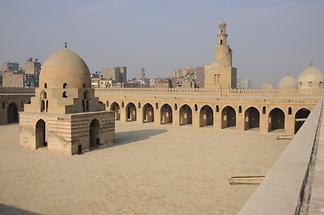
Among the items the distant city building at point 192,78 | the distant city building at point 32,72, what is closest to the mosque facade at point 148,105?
the distant city building at point 192,78

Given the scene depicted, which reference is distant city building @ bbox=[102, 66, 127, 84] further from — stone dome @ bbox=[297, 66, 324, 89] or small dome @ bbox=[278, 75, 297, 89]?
stone dome @ bbox=[297, 66, 324, 89]

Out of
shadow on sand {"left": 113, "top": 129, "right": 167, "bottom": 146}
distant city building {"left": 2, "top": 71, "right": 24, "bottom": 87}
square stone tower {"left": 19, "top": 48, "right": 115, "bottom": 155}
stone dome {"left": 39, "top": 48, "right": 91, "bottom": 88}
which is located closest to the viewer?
square stone tower {"left": 19, "top": 48, "right": 115, "bottom": 155}

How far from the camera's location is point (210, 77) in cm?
3769

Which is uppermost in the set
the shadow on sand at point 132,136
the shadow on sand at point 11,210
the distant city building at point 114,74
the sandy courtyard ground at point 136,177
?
the distant city building at point 114,74

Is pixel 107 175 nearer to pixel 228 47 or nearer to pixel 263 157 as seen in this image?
pixel 263 157

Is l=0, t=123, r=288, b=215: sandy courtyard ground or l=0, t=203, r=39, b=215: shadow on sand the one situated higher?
l=0, t=123, r=288, b=215: sandy courtyard ground

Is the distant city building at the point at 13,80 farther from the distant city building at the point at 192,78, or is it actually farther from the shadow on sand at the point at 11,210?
the shadow on sand at the point at 11,210

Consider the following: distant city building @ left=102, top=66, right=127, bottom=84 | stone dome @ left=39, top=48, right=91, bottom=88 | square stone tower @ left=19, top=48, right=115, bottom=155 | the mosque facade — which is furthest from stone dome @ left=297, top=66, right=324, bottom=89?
distant city building @ left=102, top=66, right=127, bottom=84

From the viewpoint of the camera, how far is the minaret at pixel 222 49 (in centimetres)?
3747

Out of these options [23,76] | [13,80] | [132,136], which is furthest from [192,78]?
[132,136]

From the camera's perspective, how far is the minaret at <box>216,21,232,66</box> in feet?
123

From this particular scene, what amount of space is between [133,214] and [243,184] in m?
4.80

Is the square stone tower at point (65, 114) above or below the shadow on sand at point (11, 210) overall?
above

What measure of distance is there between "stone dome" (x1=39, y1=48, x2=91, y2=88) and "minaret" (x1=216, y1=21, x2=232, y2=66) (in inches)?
854
